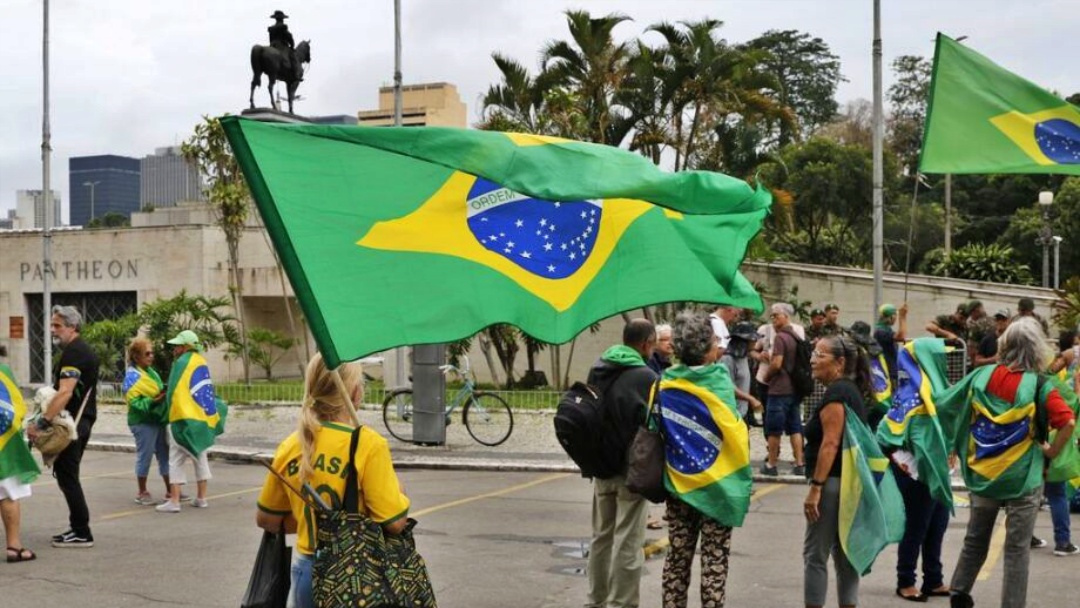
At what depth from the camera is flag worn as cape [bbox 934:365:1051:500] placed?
7301 mm

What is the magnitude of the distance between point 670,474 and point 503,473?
331 inches

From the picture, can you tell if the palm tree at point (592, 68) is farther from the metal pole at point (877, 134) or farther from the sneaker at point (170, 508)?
the sneaker at point (170, 508)

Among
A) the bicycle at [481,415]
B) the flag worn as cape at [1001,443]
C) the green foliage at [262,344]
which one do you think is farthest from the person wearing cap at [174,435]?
the green foliage at [262,344]

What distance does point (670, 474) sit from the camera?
22.9 ft

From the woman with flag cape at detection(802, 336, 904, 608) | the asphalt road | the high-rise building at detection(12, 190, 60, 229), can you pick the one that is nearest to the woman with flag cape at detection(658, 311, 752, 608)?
the woman with flag cape at detection(802, 336, 904, 608)

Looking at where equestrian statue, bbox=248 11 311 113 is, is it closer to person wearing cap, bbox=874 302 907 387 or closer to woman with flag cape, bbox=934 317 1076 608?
person wearing cap, bbox=874 302 907 387

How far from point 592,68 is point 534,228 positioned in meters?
20.3

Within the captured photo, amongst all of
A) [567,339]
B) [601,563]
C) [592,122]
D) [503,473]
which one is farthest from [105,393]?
[567,339]

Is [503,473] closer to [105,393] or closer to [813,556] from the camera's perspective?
[813,556]

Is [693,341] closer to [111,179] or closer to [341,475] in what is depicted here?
[341,475]

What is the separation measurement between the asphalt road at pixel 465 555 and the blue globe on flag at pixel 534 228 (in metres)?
2.91

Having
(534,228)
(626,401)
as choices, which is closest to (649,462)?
(626,401)

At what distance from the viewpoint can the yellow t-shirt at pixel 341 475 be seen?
4926mm

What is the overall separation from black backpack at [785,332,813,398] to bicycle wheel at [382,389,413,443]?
643 centimetres
